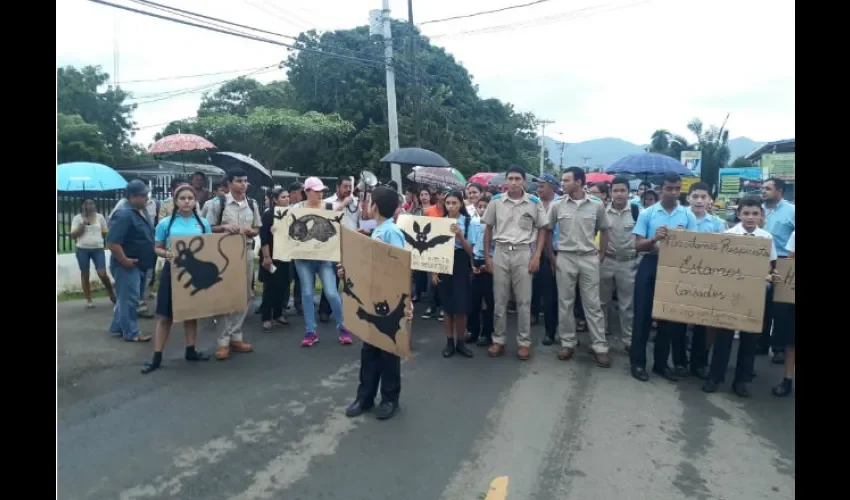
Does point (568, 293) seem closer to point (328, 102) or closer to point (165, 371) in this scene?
point (165, 371)

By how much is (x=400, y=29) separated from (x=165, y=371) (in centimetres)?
2105

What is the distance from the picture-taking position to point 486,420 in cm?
441

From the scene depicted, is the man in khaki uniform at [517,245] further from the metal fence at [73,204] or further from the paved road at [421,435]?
the metal fence at [73,204]

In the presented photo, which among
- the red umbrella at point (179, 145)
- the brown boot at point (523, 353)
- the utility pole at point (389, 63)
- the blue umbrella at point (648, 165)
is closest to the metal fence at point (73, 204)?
the red umbrella at point (179, 145)

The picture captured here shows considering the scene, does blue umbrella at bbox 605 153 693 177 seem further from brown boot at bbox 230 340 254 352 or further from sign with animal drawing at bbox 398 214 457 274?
brown boot at bbox 230 340 254 352

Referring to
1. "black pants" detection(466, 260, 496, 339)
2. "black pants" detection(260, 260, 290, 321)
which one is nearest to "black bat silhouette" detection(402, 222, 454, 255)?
"black pants" detection(466, 260, 496, 339)

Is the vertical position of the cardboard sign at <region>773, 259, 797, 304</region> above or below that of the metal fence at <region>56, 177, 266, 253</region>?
below

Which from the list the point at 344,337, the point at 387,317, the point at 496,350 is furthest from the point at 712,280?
the point at 344,337

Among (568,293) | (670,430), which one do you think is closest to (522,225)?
(568,293)

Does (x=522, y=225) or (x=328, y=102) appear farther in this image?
(x=328, y=102)

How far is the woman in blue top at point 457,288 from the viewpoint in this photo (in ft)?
19.8

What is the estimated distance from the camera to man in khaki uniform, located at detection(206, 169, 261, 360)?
19.4 ft

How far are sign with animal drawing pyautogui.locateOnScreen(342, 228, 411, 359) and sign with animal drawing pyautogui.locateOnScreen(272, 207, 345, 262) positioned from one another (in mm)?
2024

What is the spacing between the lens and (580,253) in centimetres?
581
